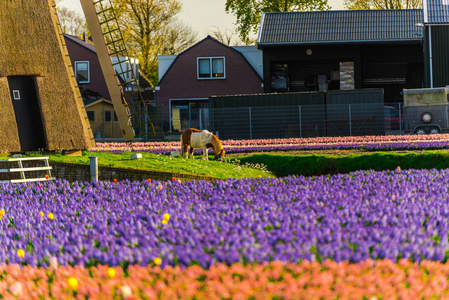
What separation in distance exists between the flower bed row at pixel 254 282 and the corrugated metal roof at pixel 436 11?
39.4 m

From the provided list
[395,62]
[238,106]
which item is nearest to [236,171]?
[238,106]

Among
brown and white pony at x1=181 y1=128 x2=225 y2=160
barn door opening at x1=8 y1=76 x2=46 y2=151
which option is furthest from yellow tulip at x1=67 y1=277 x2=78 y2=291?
brown and white pony at x1=181 y1=128 x2=225 y2=160

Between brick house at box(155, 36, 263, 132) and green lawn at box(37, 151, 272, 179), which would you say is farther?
brick house at box(155, 36, 263, 132)

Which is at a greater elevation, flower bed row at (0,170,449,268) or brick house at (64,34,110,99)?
brick house at (64,34,110,99)

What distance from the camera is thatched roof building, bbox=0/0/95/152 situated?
15.9 metres

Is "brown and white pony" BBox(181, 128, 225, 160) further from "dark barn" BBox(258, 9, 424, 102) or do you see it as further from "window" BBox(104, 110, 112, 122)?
"window" BBox(104, 110, 112, 122)

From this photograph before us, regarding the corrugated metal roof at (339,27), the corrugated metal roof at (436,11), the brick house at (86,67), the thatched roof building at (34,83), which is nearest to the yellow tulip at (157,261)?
the thatched roof building at (34,83)

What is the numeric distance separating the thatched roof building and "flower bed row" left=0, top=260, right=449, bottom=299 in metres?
11.8

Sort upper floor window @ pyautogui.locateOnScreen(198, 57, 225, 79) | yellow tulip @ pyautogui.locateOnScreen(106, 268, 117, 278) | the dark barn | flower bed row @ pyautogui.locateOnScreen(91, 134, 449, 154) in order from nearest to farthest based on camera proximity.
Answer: yellow tulip @ pyautogui.locateOnScreen(106, 268, 117, 278)
flower bed row @ pyautogui.locateOnScreen(91, 134, 449, 154)
the dark barn
upper floor window @ pyautogui.locateOnScreen(198, 57, 225, 79)

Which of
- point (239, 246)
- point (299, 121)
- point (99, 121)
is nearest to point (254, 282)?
point (239, 246)

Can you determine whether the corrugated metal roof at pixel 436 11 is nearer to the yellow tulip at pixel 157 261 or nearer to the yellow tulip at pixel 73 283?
the yellow tulip at pixel 157 261

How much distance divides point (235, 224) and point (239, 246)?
3.15ft

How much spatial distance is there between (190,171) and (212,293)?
9.93 m

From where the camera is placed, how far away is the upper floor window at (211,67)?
173 ft
